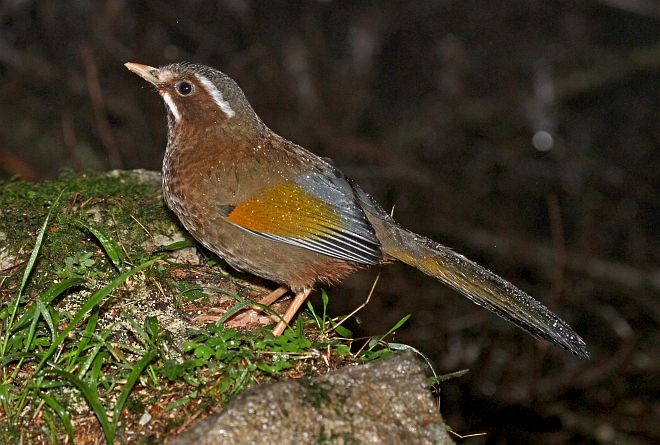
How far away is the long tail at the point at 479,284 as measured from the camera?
453cm

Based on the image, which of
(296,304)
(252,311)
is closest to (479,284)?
(296,304)

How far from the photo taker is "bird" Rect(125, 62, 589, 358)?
183 inches

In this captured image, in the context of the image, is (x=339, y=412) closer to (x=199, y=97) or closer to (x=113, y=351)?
(x=113, y=351)

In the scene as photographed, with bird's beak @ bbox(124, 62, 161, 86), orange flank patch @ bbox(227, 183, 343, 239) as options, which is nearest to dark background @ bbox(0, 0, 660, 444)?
bird's beak @ bbox(124, 62, 161, 86)

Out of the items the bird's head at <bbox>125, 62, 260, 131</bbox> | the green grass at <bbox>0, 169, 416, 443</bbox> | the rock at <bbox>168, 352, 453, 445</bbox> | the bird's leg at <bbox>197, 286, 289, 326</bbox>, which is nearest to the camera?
the rock at <bbox>168, 352, 453, 445</bbox>

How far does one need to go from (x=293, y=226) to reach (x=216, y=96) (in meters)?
0.98

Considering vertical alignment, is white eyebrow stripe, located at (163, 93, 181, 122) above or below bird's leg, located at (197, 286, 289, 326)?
above

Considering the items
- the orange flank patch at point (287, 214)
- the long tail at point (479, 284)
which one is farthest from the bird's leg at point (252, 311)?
the long tail at point (479, 284)

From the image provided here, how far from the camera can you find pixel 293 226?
4727mm

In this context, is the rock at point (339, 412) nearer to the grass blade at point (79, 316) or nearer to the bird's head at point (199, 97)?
the grass blade at point (79, 316)

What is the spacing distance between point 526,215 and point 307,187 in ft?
20.2

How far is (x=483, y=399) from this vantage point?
827 centimetres

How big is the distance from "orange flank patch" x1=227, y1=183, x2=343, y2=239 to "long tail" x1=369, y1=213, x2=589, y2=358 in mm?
337

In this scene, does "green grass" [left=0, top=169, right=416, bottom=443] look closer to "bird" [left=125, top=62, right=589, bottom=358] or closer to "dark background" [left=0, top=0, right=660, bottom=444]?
"bird" [left=125, top=62, right=589, bottom=358]
